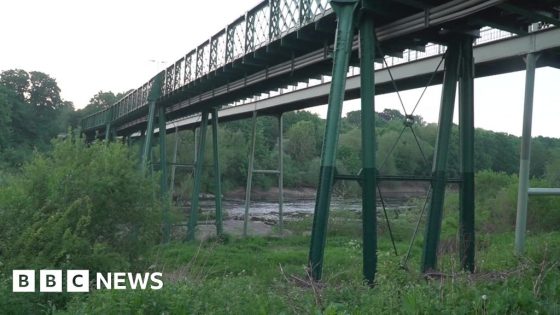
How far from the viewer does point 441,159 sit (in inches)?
391

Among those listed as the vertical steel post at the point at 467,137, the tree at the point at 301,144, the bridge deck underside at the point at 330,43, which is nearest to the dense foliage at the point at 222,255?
the vertical steel post at the point at 467,137

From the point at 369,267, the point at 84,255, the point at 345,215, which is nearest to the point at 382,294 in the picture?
the point at 369,267

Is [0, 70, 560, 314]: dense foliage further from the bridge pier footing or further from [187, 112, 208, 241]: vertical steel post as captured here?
[187, 112, 208, 241]: vertical steel post

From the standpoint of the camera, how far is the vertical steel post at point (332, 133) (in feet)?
29.5

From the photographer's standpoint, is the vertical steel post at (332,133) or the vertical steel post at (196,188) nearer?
the vertical steel post at (332,133)

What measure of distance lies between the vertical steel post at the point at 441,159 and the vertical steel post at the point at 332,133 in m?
1.98

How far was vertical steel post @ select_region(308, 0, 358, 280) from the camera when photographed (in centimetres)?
898

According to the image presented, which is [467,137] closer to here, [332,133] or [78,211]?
[332,133]

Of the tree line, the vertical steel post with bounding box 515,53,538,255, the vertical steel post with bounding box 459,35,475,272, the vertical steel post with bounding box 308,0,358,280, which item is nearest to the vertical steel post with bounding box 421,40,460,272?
the vertical steel post with bounding box 459,35,475,272

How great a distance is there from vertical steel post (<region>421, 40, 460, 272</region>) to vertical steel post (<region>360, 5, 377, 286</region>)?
1.15 meters

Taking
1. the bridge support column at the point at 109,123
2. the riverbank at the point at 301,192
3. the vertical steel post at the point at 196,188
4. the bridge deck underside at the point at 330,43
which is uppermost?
the bridge deck underside at the point at 330,43

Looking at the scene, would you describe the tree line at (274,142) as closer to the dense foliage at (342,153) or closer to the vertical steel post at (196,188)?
the dense foliage at (342,153)

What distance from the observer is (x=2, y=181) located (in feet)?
41.9

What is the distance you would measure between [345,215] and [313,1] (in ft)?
55.0
